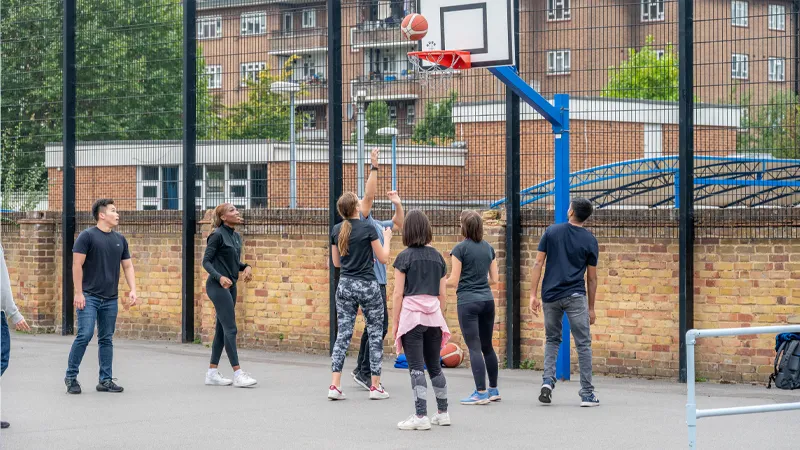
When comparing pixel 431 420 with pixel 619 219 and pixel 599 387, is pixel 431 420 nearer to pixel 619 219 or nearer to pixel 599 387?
pixel 599 387

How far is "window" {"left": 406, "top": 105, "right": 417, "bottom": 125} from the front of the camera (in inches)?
542

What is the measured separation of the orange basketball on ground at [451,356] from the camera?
12.9 m

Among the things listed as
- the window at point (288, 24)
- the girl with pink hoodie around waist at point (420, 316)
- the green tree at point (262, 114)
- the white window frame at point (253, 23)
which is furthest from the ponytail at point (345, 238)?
the white window frame at point (253, 23)

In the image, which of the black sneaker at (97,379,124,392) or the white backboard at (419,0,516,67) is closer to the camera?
the black sneaker at (97,379,124,392)

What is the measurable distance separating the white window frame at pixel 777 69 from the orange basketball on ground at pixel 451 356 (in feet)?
14.8

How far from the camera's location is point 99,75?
17.4m

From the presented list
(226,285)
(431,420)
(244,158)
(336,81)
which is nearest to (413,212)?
(431,420)

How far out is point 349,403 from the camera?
10164mm

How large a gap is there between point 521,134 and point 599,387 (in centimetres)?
324

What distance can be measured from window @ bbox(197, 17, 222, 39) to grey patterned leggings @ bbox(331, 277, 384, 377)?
6.89 meters

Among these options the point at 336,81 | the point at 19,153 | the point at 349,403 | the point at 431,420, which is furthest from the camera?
the point at 19,153

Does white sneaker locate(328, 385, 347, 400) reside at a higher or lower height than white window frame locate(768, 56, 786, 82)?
lower

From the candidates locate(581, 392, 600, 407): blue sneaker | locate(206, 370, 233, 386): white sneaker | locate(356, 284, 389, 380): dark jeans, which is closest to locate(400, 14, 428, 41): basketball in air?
locate(356, 284, 389, 380): dark jeans

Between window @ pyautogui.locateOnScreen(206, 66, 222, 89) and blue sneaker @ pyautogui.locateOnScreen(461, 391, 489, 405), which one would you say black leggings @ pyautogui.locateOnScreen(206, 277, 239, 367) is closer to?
blue sneaker @ pyautogui.locateOnScreen(461, 391, 489, 405)
